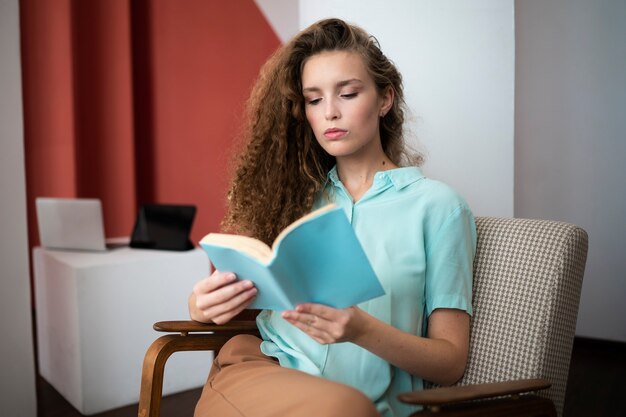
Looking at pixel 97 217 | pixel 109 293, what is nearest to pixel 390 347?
pixel 109 293

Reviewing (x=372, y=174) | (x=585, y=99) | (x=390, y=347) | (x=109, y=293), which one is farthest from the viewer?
(x=585, y=99)

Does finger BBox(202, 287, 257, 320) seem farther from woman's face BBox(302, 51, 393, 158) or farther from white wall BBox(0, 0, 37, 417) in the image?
white wall BBox(0, 0, 37, 417)

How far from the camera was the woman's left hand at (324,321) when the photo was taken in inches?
46.4

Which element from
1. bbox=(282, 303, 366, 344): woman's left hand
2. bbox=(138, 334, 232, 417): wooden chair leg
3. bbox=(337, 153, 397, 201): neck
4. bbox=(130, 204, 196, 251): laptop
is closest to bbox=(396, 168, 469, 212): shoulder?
bbox=(337, 153, 397, 201): neck

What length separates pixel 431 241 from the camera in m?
1.54

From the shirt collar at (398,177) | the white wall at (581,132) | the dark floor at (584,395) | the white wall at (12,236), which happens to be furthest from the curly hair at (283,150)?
the white wall at (581,132)

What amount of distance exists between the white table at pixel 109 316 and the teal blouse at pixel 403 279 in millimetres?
1485

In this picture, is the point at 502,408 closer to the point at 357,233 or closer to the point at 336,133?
the point at 357,233

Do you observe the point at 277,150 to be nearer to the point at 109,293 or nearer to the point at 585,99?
the point at 109,293

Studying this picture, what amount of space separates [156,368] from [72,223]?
5.69 ft

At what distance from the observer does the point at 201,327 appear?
1.64 meters

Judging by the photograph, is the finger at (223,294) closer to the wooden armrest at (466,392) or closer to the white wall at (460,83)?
the wooden armrest at (466,392)

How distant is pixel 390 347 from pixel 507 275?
0.38 meters

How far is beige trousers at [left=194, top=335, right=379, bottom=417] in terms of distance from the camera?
3.98 feet
